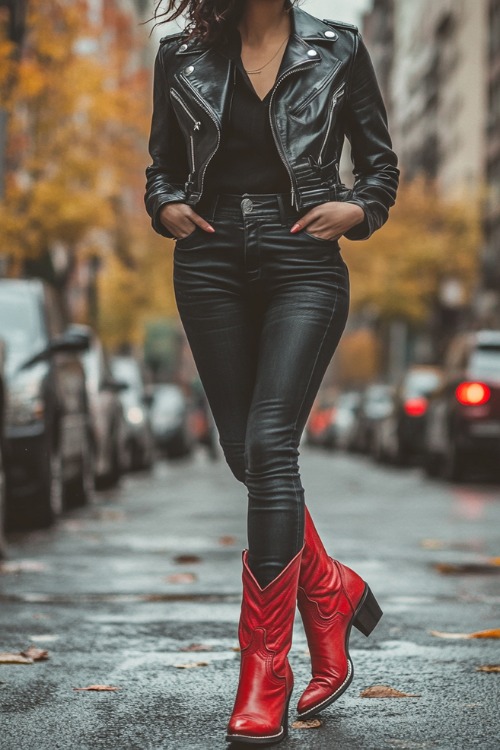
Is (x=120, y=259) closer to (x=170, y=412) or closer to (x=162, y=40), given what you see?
(x=170, y=412)

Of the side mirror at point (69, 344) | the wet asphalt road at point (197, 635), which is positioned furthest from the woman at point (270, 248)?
the side mirror at point (69, 344)

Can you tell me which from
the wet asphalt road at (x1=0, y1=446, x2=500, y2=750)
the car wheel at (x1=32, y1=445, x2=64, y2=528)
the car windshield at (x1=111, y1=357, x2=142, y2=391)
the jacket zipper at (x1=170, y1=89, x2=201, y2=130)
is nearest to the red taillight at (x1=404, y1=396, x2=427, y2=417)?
the car windshield at (x1=111, y1=357, x2=142, y2=391)

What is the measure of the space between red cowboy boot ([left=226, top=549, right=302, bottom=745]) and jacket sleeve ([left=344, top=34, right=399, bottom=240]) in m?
0.92

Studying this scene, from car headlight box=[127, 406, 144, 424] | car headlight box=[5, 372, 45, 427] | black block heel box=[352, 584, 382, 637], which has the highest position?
car headlight box=[5, 372, 45, 427]

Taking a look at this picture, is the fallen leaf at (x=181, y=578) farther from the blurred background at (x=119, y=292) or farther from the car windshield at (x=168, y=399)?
the car windshield at (x=168, y=399)

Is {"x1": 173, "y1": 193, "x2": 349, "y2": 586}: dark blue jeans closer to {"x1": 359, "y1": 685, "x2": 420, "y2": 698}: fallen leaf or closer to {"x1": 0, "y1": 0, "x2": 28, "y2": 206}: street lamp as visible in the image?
{"x1": 359, "y1": 685, "x2": 420, "y2": 698}: fallen leaf

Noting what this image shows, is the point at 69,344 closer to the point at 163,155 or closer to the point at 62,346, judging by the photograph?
the point at 62,346

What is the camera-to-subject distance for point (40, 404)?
35.8 ft

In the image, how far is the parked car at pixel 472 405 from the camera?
1741 centimetres

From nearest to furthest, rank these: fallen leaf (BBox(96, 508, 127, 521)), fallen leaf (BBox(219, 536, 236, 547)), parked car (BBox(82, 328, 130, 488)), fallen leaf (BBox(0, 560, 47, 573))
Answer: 1. fallen leaf (BBox(0, 560, 47, 573))
2. fallen leaf (BBox(219, 536, 236, 547))
3. fallen leaf (BBox(96, 508, 127, 521))
4. parked car (BBox(82, 328, 130, 488))

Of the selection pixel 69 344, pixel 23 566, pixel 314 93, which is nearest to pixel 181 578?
pixel 23 566

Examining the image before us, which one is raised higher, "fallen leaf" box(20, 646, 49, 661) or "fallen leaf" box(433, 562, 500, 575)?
"fallen leaf" box(20, 646, 49, 661)

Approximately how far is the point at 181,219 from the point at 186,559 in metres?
4.83

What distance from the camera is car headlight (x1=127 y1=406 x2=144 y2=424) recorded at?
22.0 m
